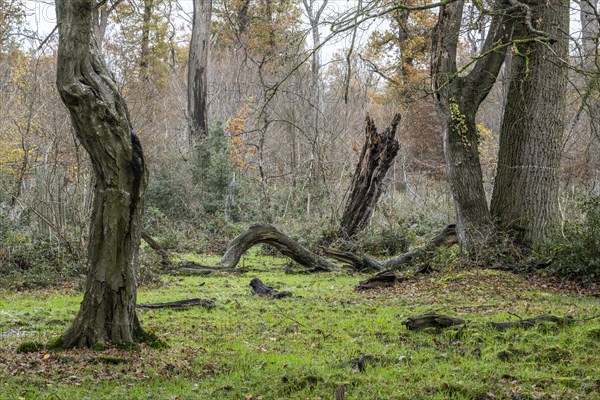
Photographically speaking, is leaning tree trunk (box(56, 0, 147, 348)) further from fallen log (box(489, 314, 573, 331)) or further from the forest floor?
fallen log (box(489, 314, 573, 331))

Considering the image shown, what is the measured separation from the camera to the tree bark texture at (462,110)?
1340cm

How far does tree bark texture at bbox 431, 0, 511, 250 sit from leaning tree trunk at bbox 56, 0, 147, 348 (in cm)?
816

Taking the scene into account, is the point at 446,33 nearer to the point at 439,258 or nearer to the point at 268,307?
the point at 439,258

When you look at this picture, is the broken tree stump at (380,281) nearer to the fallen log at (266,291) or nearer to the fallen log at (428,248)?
the fallen log at (266,291)

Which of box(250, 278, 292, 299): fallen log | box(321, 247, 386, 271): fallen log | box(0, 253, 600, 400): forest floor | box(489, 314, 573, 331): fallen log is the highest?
box(321, 247, 386, 271): fallen log

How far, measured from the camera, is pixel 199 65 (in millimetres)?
28844

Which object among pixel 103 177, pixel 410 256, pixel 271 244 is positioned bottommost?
A: pixel 410 256

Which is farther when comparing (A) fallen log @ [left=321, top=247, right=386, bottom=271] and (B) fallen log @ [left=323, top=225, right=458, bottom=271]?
→ (A) fallen log @ [left=321, top=247, right=386, bottom=271]

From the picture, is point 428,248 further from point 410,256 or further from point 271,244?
point 271,244

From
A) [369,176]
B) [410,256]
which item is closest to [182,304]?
[410,256]

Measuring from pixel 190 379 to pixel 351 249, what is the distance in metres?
11.4

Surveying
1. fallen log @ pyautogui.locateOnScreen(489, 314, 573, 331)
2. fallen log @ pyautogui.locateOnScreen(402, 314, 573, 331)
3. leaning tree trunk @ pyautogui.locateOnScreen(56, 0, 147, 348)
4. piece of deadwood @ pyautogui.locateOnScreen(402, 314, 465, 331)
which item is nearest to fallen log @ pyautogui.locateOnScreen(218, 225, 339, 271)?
fallen log @ pyautogui.locateOnScreen(402, 314, 573, 331)

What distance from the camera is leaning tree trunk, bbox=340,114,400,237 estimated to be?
60.2ft

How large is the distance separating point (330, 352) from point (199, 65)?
75.7ft
